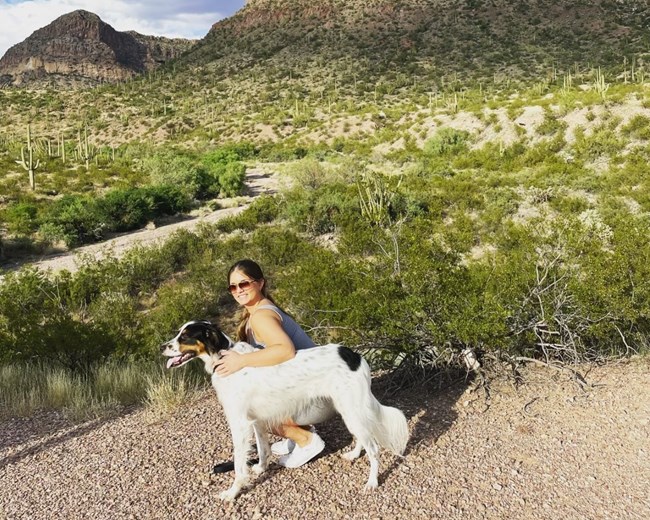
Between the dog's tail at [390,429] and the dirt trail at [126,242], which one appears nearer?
the dog's tail at [390,429]

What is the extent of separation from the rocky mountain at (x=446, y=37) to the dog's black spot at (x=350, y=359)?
172 ft

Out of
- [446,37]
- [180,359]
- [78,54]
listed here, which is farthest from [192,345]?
[78,54]

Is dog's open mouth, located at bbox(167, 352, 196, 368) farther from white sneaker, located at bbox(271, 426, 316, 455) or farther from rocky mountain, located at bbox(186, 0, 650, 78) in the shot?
rocky mountain, located at bbox(186, 0, 650, 78)

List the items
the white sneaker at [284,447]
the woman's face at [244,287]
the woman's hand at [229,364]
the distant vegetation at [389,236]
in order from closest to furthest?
the woman's hand at [229,364], the woman's face at [244,287], the white sneaker at [284,447], the distant vegetation at [389,236]

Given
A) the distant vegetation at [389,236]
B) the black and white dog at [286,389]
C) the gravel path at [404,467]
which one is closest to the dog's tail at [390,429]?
the black and white dog at [286,389]

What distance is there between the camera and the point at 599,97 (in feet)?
85.3

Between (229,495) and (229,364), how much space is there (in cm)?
87

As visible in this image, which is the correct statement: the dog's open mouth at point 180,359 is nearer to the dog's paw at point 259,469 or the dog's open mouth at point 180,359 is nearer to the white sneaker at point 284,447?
the dog's paw at point 259,469

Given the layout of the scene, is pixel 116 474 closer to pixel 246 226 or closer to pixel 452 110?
pixel 246 226

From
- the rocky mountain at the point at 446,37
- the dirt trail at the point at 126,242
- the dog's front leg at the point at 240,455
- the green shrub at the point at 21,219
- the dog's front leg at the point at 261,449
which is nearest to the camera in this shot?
the dog's front leg at the point at 240,455

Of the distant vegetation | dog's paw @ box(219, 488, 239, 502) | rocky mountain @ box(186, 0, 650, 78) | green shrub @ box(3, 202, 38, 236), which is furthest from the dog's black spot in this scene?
rocky mountain @ box(186, 0, 650, 78)

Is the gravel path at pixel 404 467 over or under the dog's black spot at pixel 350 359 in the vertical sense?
under

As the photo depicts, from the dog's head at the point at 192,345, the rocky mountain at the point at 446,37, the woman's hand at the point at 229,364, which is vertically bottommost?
the woman's hand at the point at 229,364

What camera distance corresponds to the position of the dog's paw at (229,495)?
10.7ft
